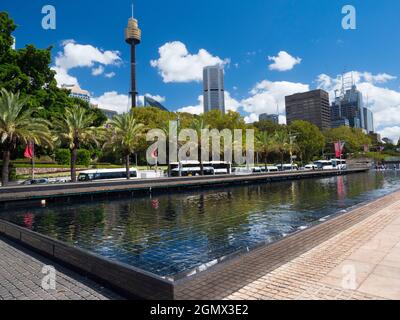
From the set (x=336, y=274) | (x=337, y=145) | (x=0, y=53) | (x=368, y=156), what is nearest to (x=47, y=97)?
(x=0, y=53)

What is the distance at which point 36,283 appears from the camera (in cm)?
700

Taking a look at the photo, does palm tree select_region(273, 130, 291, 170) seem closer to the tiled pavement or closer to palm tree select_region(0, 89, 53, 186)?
palm tree select_region(0, 89, 53, 186)

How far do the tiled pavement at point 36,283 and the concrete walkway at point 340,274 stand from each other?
2.86 meters

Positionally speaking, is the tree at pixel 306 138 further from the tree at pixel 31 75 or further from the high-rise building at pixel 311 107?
the high-rise building at pixel 311 107

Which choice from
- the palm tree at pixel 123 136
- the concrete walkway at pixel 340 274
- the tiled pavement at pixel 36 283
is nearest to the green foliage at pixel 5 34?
the palm tree at pixel 123 136

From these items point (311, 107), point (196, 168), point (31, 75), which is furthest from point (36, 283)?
point (311, 107)

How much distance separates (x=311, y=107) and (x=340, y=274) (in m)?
193

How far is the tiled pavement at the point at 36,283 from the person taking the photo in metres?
6.24

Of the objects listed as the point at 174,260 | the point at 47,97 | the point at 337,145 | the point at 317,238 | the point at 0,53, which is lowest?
the point at 174,260

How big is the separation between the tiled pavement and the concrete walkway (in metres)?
2.86
